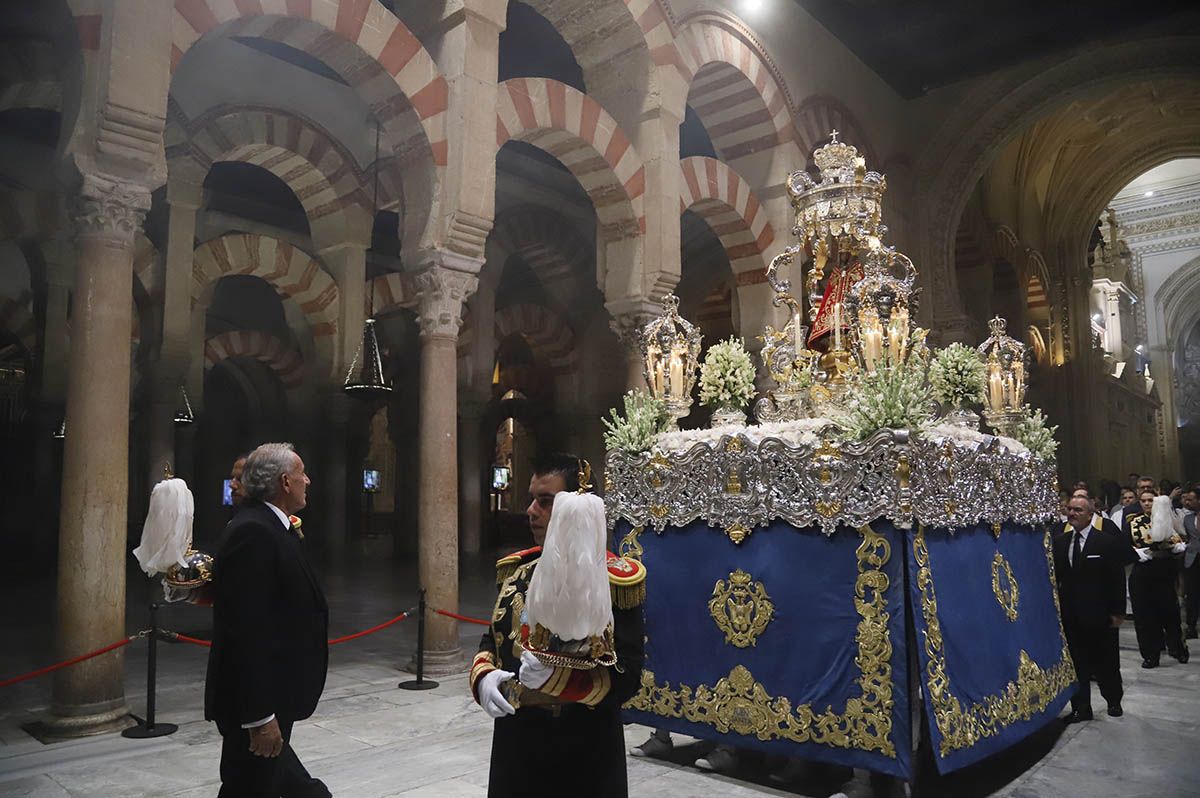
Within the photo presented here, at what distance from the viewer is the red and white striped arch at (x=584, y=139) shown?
6.75 m

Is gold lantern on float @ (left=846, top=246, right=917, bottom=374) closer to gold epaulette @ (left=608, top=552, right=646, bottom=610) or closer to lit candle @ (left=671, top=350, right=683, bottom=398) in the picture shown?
lit candle @ (left=671, top=350, right=683, bottom=398)

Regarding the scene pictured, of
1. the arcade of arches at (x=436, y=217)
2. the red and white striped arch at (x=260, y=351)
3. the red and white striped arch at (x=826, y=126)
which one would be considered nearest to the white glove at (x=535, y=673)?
the arcade of arches at (x=436, y=217)

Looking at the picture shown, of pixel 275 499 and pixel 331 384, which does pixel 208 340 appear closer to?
pixel 331 384

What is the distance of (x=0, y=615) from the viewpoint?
791cm

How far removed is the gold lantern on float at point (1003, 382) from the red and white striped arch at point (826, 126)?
5.29 metres

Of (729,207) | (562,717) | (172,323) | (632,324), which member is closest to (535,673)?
(562,717)

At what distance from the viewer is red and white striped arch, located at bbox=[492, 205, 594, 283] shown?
12.0 m

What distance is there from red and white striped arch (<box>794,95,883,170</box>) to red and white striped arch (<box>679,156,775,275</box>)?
126cm

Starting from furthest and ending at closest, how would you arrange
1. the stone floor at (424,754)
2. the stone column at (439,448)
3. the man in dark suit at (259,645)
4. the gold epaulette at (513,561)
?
the stone column at (439,448)
the stone floor at (424,754)
the man in dark suit at (259,645)
the gold epaulette at (513,561)

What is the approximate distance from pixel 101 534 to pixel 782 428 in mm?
3497

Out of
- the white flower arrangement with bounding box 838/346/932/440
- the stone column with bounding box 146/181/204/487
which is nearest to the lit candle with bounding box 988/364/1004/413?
the white flower arrangement with bounding box 838/346/932/440

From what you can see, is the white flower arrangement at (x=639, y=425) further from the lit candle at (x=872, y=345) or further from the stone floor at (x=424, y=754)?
the stone floor at (x=424, y=754)

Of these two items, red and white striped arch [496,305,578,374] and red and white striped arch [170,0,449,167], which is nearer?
red and white striped arch [170,0,449,167]

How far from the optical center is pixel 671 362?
468cm
